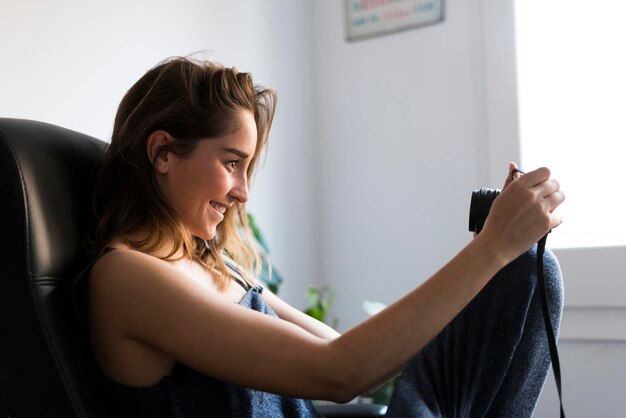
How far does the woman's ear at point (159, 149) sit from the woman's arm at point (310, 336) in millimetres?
190

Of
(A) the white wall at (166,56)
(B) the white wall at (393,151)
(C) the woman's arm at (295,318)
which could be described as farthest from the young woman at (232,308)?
(B) the white wall at (393,151)

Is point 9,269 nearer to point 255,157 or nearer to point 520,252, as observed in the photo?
point 255,157

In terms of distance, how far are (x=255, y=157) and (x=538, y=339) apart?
1.74ft

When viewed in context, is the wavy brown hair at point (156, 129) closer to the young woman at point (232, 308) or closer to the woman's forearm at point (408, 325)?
the young woman at point (232, 308)

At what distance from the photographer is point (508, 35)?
81.8 inches

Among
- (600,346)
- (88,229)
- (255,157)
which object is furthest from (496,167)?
(88,229)

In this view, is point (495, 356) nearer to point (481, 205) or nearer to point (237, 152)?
point (481, 205)

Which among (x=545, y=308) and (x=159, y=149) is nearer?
(x=545, y=308)

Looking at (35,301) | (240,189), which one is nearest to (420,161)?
(240,189)

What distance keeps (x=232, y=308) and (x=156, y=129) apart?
309 millimetres

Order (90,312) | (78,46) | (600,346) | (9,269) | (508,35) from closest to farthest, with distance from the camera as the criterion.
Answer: (9,269), (90,312), (78,46), (600,346), (508,35)

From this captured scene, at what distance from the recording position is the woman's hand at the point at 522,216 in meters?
0.93

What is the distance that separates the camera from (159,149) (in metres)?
1.10

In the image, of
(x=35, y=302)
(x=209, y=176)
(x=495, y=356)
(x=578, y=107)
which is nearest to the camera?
(x=35, y=302)
